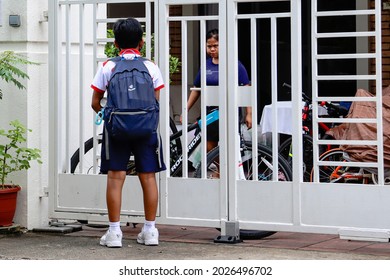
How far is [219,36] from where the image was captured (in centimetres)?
786

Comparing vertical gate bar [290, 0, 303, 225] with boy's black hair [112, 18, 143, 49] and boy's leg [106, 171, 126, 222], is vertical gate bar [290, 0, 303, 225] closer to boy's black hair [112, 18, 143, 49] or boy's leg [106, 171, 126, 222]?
boy's black hair [112, 18, 143, 49]

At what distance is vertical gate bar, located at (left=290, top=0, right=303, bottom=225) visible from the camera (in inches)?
295

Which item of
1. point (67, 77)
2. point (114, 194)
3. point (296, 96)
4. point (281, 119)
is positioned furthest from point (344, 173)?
point (67, 77)

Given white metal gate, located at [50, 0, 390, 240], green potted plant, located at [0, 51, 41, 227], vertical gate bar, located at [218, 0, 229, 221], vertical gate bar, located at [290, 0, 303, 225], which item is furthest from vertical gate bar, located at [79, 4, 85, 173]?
vertical gate bar, located at [290, 0, 303, 225]

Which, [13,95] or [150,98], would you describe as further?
[13,95]

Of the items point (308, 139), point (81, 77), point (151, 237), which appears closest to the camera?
point (151, 237)

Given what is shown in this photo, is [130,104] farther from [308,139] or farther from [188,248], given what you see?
[308,139]

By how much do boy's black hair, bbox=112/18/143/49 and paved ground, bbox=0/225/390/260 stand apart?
1590mm

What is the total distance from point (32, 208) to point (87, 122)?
0.95m

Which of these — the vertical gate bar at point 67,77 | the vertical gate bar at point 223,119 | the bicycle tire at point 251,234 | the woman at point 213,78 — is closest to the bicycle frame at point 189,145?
the woman at point 213,78

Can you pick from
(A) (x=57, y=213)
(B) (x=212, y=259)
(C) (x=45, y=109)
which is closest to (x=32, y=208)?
(A) (x=57, y=213)

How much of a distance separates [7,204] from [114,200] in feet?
3.92

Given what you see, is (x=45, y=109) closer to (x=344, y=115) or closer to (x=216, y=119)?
(x=216, y=119)

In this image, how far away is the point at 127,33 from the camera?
295 inches
